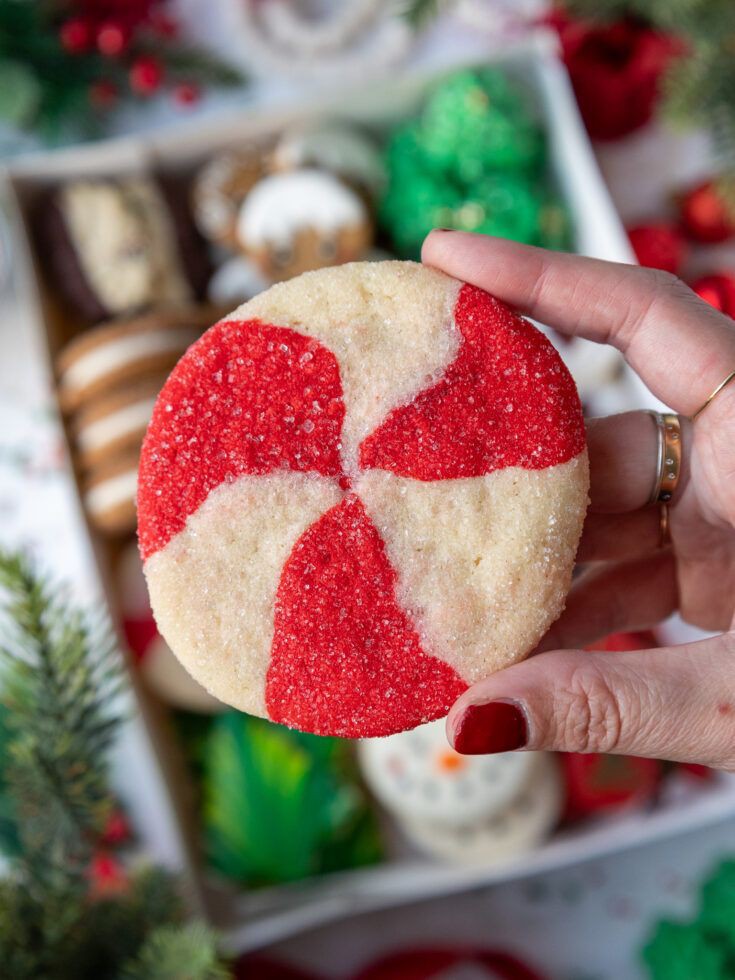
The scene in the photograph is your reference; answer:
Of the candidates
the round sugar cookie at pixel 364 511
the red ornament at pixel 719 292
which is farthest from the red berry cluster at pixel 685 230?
the round sugar cookie at pixel 364 511

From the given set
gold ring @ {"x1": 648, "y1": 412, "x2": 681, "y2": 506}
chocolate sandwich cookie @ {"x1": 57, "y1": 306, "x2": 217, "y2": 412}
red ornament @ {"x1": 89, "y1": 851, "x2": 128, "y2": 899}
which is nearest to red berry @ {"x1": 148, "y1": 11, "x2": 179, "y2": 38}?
chocolate sandwich cookie @ {"x1": 57, "y1": 306, "x2": 217, "y2": 412}

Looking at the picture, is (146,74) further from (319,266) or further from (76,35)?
(319,266)

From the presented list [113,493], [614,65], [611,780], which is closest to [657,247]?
[614,65]

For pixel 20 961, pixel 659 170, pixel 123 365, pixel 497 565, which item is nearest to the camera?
pixel 497 565

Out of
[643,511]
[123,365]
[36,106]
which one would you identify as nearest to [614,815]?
[643,511]

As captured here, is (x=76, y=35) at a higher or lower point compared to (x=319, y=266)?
higher

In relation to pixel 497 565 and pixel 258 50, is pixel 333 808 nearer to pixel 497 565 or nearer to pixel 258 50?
pixel 497 565

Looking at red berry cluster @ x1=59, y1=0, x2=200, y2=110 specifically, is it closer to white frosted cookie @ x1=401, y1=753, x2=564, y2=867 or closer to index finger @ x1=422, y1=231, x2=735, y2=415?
index finger @ x1=422, y1=231, x2=735, y2=415
